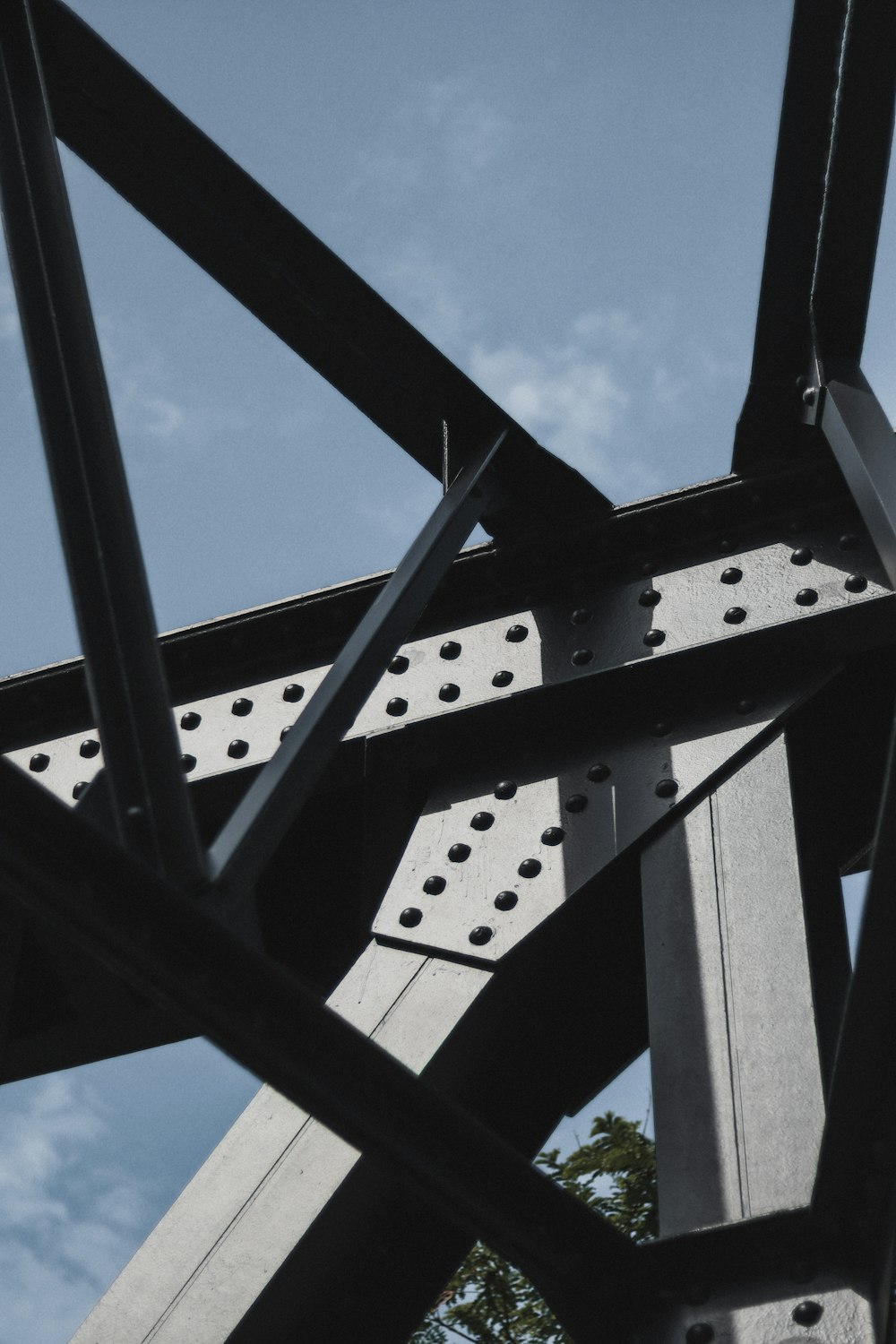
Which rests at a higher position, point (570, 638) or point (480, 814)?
point (570, 638)

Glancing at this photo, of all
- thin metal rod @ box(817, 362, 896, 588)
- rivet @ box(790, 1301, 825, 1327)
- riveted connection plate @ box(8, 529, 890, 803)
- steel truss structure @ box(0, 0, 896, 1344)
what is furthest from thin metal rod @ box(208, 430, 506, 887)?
rivet @ box(790, 1301, 825, 1327)

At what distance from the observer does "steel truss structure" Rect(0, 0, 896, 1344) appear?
2.13 m

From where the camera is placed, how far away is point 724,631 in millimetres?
3221

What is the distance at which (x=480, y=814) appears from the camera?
316 centimetres

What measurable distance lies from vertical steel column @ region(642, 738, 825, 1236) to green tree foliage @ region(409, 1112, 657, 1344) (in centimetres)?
599

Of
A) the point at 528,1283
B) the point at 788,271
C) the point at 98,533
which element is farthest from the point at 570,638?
the point at 528,1283

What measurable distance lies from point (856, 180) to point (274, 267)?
4.62 ft

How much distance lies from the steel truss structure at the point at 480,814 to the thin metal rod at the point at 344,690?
1cm

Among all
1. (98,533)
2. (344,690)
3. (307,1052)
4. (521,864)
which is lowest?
(307,1052)

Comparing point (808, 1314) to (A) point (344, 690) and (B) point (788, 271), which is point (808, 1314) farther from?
(B) point (788, 271)

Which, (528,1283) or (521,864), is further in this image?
(528,1283)

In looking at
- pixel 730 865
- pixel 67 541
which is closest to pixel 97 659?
pixel 67 541

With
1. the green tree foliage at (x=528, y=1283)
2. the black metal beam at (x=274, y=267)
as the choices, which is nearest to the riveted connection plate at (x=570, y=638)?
the black metal beam at (x=274, y=267)

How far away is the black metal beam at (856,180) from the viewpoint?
122 inches
